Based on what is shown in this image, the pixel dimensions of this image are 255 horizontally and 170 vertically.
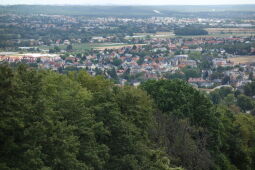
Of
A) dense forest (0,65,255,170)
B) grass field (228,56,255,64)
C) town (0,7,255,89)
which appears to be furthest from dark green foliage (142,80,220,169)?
grass field (228,56,255,64)

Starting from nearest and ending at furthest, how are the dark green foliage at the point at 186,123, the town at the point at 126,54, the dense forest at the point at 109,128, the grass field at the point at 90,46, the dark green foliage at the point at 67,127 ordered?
the dark green foliage at the point at 67,127, the dense forest at the point at 109,128, the dark green foliage at the point at 186,123, the town at the point at 126,54, the grass field at the point at 90,46

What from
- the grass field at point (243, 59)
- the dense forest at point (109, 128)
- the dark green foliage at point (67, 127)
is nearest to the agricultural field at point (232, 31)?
the grass field at point (243, 59)

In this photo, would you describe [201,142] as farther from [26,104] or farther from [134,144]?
[26,104]

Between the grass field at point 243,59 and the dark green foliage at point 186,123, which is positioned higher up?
the dark green foliage at point 186,123

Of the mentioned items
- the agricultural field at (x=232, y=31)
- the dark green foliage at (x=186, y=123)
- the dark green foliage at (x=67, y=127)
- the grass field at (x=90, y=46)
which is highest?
the dark green foliage at (x=67, y=127)

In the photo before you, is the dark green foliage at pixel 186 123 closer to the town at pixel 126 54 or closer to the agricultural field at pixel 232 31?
the town at pixel 126 54

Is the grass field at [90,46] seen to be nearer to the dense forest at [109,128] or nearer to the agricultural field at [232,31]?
the agricultural field at [232,31]

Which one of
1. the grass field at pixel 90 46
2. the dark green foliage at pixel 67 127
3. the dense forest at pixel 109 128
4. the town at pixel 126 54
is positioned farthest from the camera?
the grass field at pixel 90 46

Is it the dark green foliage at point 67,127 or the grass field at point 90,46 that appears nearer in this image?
the dark green foliage at point 67,127

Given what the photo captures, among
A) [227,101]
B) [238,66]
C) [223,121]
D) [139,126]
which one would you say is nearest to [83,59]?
[238,66]
